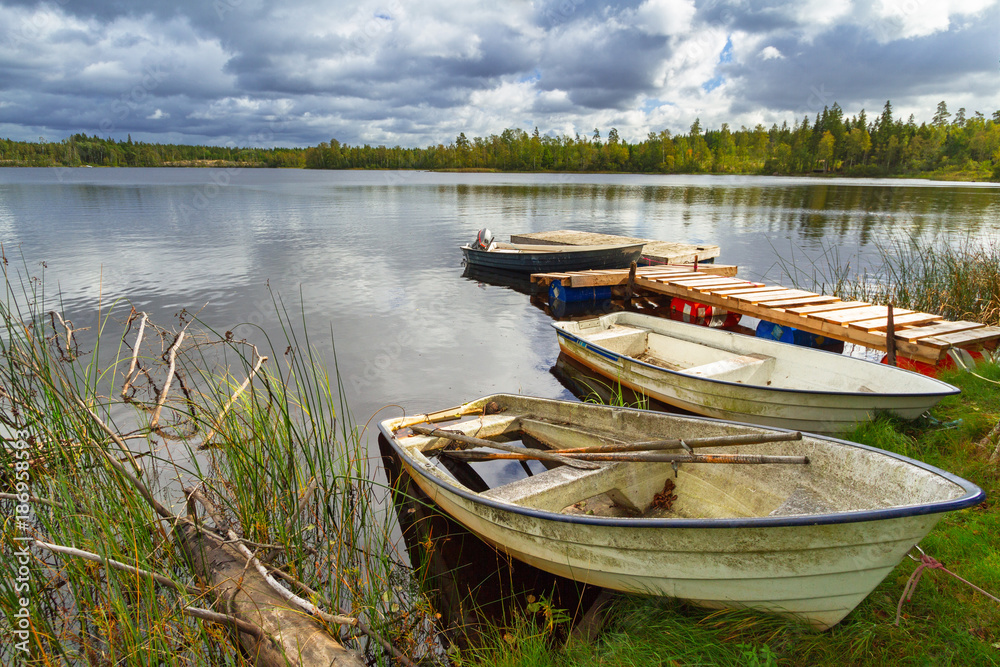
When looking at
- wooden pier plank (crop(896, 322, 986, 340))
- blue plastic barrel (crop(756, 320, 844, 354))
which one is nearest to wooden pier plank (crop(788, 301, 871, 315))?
blue plastic barrel (crop(756, 320, 844, 354))

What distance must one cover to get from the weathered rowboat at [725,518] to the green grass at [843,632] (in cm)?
14

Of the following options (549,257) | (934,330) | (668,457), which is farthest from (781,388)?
(549,257)

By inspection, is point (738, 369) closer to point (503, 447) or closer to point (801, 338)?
point (801, 338)

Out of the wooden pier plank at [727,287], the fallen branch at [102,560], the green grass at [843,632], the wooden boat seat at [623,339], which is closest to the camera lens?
the fallen branch at [102,560]

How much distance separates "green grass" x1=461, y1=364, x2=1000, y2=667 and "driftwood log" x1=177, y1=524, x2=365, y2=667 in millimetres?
943

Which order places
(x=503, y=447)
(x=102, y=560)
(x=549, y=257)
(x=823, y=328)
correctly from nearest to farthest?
(x=102, y=560), (x=503, y=447), (x=823, y=328), (x=549, y=257)

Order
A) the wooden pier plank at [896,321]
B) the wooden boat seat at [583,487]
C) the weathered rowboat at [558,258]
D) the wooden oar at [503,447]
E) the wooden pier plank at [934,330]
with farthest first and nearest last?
the weathered rowboat at [558,258]
the wooden pier plank at [896,321]
the wooden pier plank at [934,330]
the wooden oar at [503,447]
the wooden boat seat at [583,487]

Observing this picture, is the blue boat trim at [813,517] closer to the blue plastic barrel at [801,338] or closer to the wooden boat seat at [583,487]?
the wooden boat seat at [583,487]

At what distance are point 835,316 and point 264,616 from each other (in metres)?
8.62

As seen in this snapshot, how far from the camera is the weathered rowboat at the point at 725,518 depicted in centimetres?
296

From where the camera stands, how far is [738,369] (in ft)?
23.1

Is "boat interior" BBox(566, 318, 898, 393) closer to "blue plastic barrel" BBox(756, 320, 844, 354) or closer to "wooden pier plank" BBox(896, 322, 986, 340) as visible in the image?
"wooden pier plank" BBox(896, 322, 986, 340)

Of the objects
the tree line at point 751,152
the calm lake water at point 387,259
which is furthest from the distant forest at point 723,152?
the calm lake water at point 387,259

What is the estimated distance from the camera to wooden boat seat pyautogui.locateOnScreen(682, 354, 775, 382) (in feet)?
22.7
